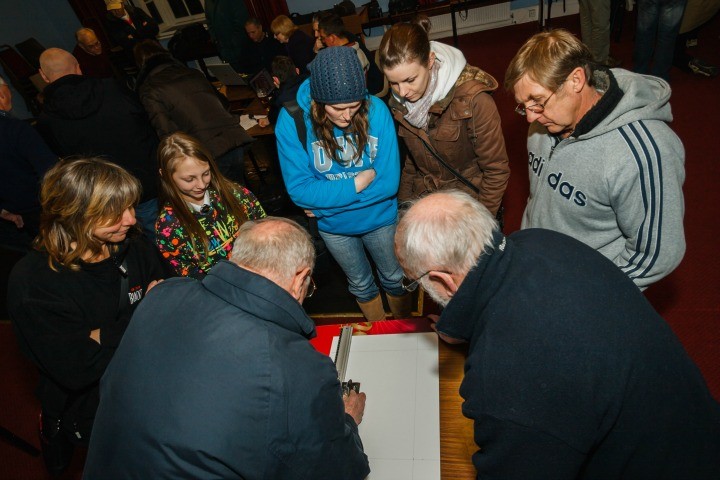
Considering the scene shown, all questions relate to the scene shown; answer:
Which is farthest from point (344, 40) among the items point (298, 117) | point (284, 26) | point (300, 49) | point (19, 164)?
point (19, 164)

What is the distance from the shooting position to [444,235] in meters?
1.07

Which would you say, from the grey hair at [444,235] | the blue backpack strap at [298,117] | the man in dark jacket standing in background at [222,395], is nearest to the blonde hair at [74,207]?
the man in dark jacket standing in background at [222,395]

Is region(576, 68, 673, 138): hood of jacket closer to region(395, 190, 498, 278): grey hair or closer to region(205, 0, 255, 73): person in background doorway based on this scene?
region(395, 190, 498, 278): grey hair

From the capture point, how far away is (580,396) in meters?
0.89

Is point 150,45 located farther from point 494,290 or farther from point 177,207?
point 494,290

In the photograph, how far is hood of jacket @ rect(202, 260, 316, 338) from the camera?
110 centimetres

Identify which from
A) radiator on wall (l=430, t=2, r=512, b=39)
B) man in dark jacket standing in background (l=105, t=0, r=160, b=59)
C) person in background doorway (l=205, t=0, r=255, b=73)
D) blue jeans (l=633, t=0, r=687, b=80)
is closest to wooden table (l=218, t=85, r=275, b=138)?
person in background doorway (l=205, t=0, r=255, b=73)

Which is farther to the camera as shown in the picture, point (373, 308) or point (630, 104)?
point (373, 308)

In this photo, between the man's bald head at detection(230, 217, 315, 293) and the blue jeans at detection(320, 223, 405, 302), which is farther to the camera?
the blue jeans at detection(320, 223, 405, 302)

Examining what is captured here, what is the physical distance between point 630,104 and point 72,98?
2835mm

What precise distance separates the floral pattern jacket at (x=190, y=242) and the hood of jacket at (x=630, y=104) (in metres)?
1.58

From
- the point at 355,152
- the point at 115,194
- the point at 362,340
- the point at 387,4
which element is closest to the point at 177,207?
the point at 115,194

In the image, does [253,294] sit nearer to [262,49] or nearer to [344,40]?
[344,40]

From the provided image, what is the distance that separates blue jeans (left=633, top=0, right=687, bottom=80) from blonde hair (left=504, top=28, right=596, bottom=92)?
3.11 metres
